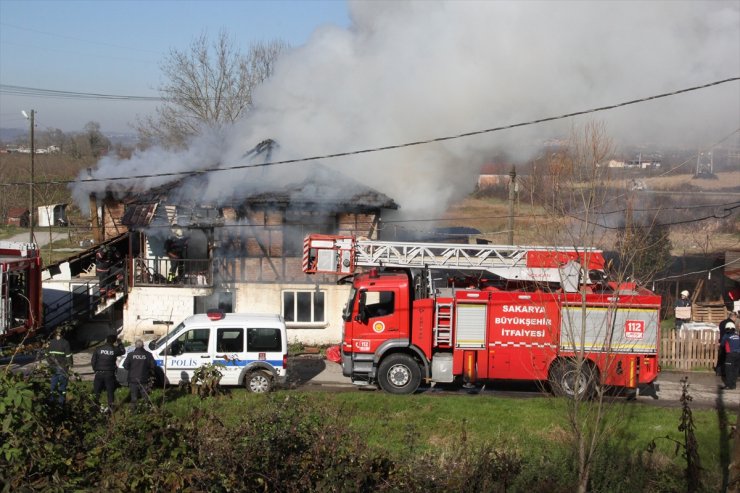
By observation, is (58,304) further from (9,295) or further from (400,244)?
(400,244)

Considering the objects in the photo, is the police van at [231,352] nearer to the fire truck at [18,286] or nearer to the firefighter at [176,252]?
the fire truck at [18,286]

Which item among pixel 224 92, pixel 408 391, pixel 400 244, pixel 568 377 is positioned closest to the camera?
pixel 568 377

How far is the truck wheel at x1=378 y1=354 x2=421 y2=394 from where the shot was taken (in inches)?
583

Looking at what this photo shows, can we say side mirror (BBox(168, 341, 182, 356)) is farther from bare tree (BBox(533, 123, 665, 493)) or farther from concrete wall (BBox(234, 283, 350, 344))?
bare tree (BBox(533, 123, 665, 493))

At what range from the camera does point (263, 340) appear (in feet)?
48.3

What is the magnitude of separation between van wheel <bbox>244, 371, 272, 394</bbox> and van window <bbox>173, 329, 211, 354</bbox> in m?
1.01

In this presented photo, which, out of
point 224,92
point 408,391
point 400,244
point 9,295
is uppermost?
point 224,92

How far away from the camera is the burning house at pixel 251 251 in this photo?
67.3 ft

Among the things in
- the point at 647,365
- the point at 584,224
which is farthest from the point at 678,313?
the point at 584,224

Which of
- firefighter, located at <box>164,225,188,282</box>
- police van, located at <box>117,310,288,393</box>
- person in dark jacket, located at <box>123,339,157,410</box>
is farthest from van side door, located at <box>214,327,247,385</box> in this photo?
firefighter, located at <box>164,225,188,282</box>

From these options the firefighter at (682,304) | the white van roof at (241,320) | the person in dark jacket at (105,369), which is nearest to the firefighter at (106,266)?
the white van roof at (241,320)

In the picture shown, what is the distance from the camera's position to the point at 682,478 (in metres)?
9.44

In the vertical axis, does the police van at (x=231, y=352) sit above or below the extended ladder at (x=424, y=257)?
below

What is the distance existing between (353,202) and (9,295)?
8.88 meters
